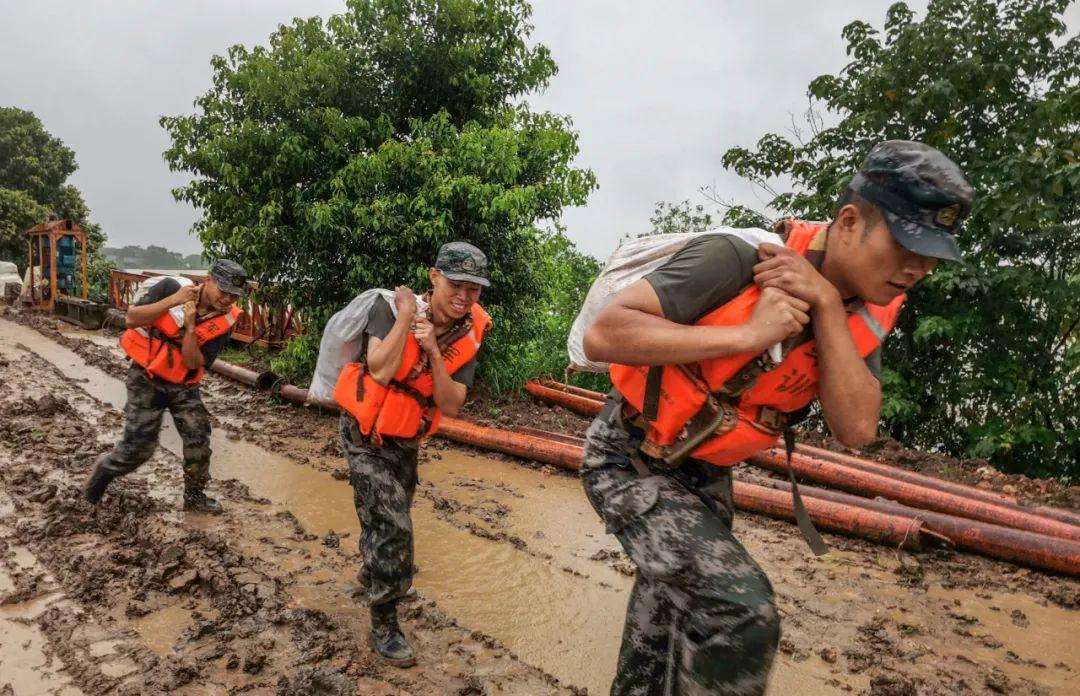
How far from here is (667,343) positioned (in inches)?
70.7

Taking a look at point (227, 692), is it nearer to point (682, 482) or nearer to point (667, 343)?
point (682, 482)

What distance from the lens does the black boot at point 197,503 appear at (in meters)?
5.32

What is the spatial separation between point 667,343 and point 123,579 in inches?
148

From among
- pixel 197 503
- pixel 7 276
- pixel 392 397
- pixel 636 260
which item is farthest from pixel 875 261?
pixel 7 276

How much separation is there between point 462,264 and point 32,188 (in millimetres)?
32317

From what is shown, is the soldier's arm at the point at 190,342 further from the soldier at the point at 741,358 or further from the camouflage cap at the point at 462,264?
the soldier at the point at 741,358

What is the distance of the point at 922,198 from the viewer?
1.72 metres

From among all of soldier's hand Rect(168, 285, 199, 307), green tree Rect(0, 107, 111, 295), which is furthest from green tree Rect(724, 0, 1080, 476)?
green tree Rect(0, 107, 111, 295)

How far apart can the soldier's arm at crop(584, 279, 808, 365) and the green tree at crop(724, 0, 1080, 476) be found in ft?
21.8

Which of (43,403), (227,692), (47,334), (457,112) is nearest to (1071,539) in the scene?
(227,692)

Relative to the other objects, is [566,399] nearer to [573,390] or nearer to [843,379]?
[573,390]

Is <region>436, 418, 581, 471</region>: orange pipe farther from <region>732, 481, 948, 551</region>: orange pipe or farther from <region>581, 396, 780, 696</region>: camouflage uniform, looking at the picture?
<region>581, 396, 780, 696</region>: camouflage uniform

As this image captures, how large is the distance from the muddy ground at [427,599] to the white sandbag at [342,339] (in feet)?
4.03

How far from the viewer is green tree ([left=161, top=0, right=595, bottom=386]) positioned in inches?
352
